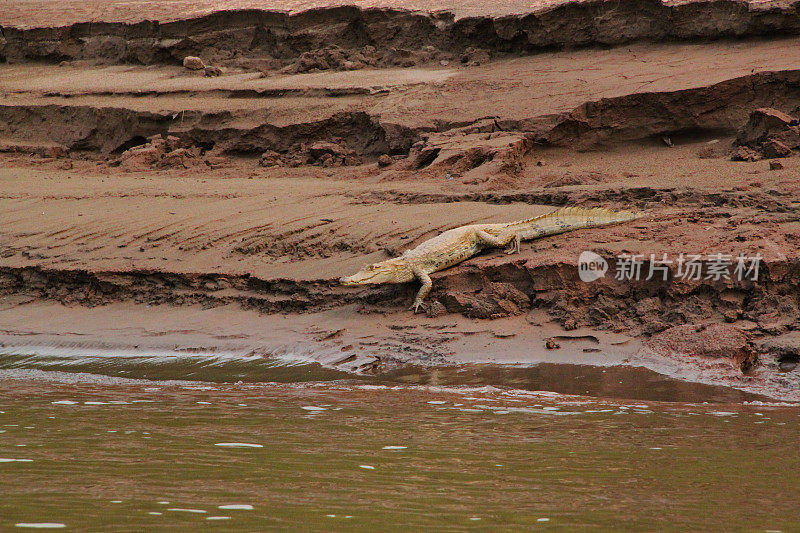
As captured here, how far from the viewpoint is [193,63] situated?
15.1 metres

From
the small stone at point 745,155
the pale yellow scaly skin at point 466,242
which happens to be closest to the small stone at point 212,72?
the pale yellow scaly skin at point 466,242

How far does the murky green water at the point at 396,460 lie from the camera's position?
379 centimetres

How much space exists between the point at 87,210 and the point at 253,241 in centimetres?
267

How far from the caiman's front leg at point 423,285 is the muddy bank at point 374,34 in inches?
254

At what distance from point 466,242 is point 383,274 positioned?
33.2 inches

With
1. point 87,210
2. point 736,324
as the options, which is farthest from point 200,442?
point 87,210

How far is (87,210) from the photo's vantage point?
35.1 ft

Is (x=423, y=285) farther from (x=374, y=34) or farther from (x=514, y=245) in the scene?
(x=374, y=34)

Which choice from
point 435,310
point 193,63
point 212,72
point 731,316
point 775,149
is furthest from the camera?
point 193,63

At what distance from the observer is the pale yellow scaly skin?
7.94 meters

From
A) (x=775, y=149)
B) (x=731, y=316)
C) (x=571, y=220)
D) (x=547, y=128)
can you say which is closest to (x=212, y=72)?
(x=547, y=128)

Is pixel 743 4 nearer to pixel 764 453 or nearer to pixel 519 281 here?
pixel 519 281

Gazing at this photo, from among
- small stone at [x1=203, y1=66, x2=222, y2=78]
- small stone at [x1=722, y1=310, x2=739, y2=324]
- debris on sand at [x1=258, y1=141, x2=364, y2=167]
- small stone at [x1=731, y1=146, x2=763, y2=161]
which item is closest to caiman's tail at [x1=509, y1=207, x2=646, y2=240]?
small stone at [x1=722, y1=310, x2=739, y2=324]

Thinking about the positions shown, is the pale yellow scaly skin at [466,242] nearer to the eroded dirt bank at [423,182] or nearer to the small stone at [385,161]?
the eroded dirt bank at [423,182]
